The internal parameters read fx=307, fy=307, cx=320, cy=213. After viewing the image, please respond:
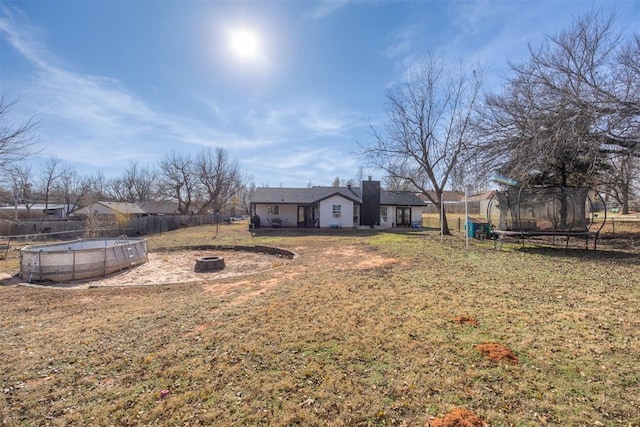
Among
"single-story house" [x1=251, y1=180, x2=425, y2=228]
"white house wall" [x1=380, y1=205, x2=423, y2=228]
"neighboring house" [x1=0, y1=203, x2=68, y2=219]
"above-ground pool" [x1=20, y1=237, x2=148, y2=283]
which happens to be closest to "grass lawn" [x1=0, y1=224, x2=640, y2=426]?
"above-ground pool" [x1=20, y1=237, x2=148, y2=283]

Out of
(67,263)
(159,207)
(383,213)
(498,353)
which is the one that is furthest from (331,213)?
(159,207)

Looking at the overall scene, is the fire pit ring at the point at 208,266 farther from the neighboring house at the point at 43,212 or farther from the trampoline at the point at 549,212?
the neighboring house at the point at 43,212

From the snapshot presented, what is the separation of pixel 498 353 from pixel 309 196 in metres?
26.6

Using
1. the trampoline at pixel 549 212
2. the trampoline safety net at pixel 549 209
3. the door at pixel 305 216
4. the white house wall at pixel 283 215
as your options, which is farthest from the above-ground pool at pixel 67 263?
the door at pixel 305 216

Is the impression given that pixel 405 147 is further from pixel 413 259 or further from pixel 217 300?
pixel 217 300

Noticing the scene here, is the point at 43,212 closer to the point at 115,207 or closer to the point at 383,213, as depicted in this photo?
the point at 115,207

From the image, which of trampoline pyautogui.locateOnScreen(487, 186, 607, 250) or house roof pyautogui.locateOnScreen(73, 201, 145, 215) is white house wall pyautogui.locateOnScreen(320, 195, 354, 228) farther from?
house roof pyautogui.locateOnScreen(73, 201, 145, 215)

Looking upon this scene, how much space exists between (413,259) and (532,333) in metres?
6.14

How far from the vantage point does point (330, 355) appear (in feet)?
11.5

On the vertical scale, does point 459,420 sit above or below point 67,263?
below

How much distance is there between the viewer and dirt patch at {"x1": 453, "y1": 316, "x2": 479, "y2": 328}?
430 centimetres

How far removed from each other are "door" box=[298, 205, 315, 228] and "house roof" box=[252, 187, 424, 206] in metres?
0.90

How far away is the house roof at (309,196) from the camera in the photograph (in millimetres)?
28203

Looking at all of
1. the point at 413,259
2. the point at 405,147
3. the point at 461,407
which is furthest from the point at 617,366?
the point at 405,147
